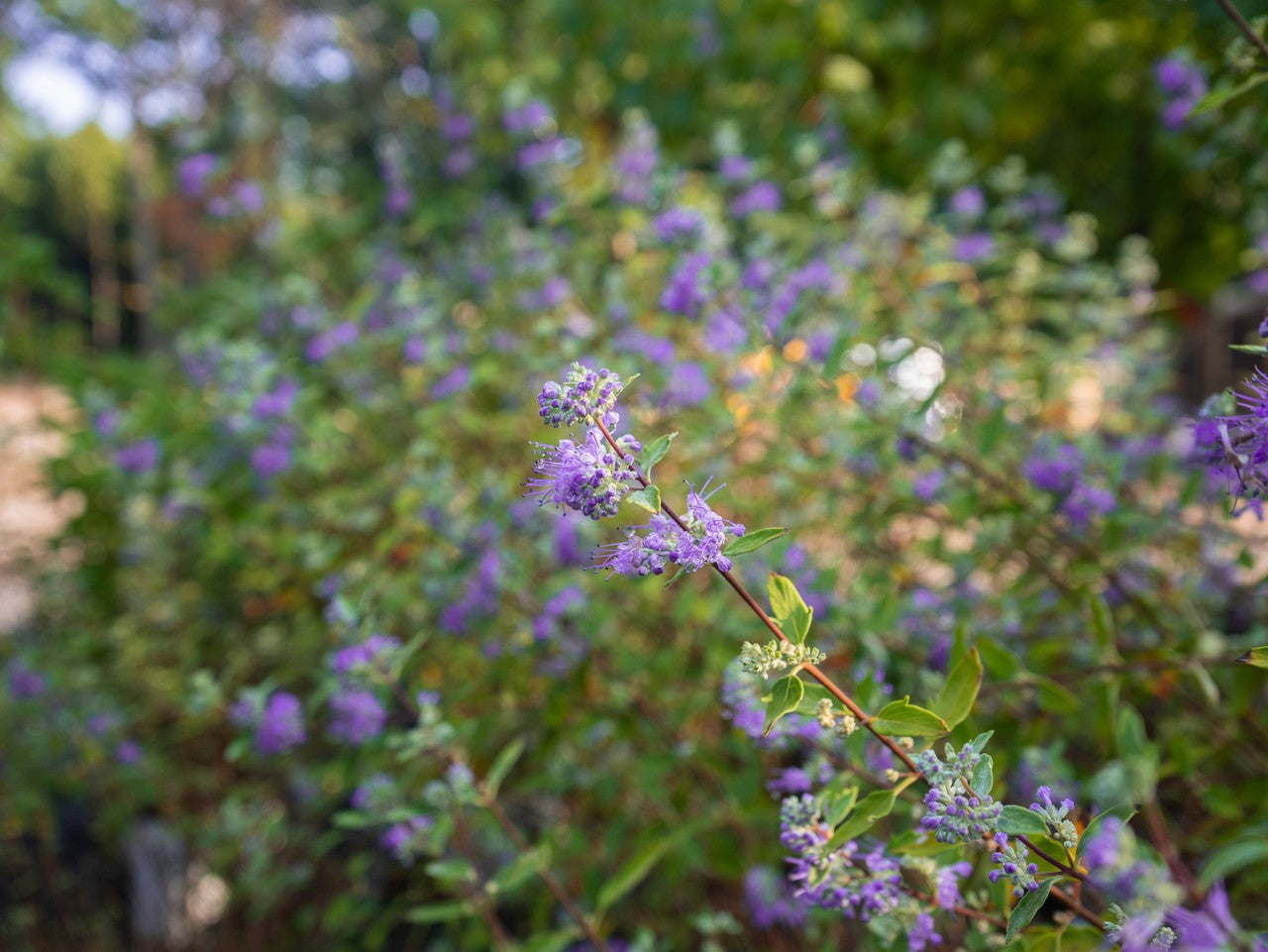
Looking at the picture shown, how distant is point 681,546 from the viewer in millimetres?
892

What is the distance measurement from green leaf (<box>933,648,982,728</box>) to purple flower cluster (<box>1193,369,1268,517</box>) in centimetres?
34

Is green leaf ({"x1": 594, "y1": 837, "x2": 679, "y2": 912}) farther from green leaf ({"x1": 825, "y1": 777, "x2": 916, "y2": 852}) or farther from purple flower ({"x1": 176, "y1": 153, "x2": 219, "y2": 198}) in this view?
purple flower ({"x1": 176, "y1": 153, "x2": 219, "y2": 198})

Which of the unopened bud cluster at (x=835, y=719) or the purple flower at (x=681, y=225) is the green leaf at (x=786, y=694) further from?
the purple flower at (x=681, y=225)

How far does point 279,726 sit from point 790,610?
1339mm

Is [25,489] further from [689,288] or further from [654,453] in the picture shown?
[654,453]

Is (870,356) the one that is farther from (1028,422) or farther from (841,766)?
(841,766)

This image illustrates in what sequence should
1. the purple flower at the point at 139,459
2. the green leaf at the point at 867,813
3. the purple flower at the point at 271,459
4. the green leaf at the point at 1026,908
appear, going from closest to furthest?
the green leaf at the point at 1026,908 → the green leaf at the point at 867,813 → the purple flower at the point at 271,459 → the purple flower at the point at 139,459

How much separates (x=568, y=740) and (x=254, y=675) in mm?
1802

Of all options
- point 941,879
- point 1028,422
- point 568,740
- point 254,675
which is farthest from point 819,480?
point 254,675

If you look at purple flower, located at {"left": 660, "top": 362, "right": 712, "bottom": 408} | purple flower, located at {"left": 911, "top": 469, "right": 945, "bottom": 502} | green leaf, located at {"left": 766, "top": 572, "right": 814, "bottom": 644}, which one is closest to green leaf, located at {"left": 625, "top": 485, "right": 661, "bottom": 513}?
green leaf, located at {"left": 766, "top": 572, "right": 814, "bottom": 644}

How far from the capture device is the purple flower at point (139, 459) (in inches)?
116

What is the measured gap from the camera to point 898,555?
2.59m

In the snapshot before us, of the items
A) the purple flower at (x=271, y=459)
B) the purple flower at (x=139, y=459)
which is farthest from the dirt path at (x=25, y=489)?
the purple flower at (x=271, y=459)

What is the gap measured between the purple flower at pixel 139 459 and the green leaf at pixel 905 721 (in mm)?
2755
